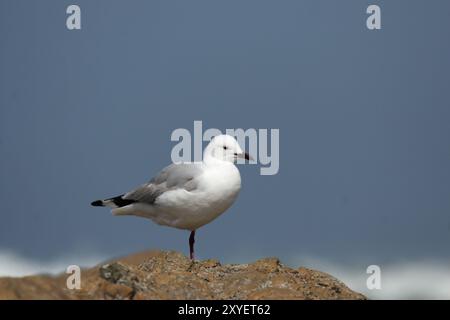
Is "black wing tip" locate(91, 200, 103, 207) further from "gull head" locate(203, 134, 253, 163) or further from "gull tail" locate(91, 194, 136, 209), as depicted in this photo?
"gull head" locate(203, 134, 253, 163)

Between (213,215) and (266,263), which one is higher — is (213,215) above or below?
above

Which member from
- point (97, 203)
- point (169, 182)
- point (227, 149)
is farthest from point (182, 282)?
point (97, 203)

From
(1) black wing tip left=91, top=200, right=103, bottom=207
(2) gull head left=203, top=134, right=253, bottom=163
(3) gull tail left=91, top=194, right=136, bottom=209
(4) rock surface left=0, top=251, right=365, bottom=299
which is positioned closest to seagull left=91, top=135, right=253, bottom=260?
(2) gull head left=203, top=134, right=253, bottom=163

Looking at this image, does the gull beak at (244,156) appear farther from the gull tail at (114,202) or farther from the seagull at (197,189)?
the gull tail at (114,202)

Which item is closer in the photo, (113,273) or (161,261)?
(113,273)

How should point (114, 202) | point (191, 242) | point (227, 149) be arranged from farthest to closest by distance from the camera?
point (114, 202) → point (191, 242) → point (227, 149)

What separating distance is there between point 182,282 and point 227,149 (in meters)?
2.02

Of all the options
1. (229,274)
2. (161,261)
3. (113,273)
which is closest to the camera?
(113,273)

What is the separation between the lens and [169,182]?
9812 millimetres

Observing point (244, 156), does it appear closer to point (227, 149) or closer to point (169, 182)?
point (227, 149)
